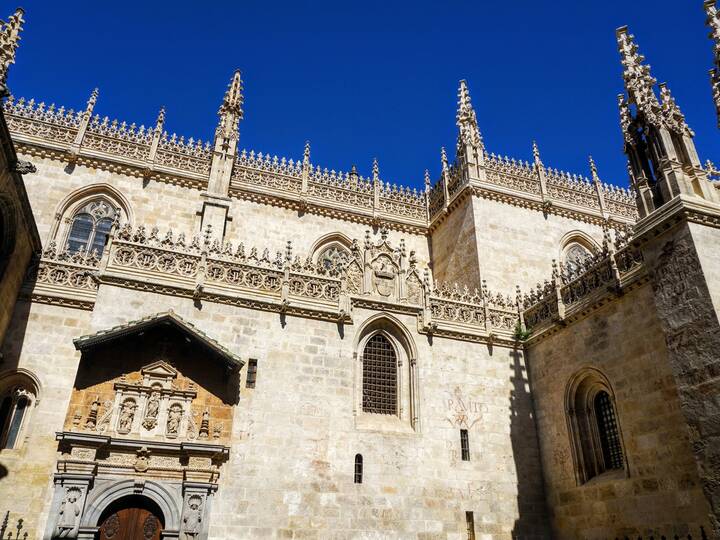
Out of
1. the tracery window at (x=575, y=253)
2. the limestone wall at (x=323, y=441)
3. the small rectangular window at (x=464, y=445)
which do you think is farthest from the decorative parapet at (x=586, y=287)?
the tracery window at (x=575, y=253)

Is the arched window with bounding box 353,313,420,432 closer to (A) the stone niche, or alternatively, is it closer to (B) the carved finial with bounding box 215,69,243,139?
(A) the stone niche

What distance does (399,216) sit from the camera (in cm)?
2505

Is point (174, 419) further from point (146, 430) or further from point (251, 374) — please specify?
point (251, 374)

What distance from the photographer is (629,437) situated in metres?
13.0

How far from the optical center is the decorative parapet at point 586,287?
1390 cm

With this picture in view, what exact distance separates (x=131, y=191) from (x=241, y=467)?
13026 millimetres

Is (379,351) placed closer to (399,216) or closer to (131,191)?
(399,216)

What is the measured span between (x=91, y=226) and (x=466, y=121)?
1711 cm

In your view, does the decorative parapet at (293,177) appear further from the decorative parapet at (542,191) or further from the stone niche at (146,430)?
the stone niche at (146,430)

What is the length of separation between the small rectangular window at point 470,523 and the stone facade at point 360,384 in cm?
10

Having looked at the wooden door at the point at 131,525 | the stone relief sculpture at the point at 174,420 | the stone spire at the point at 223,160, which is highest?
the stone spire at the point at 223,160

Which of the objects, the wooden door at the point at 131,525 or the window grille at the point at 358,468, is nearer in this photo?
the wooden door at the point at 131,525

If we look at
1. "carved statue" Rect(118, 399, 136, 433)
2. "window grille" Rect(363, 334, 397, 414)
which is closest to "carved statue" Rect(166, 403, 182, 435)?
"carved statue" Rect(118, 399, 136, 433)

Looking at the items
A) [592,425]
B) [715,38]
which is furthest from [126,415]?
[715,38]
